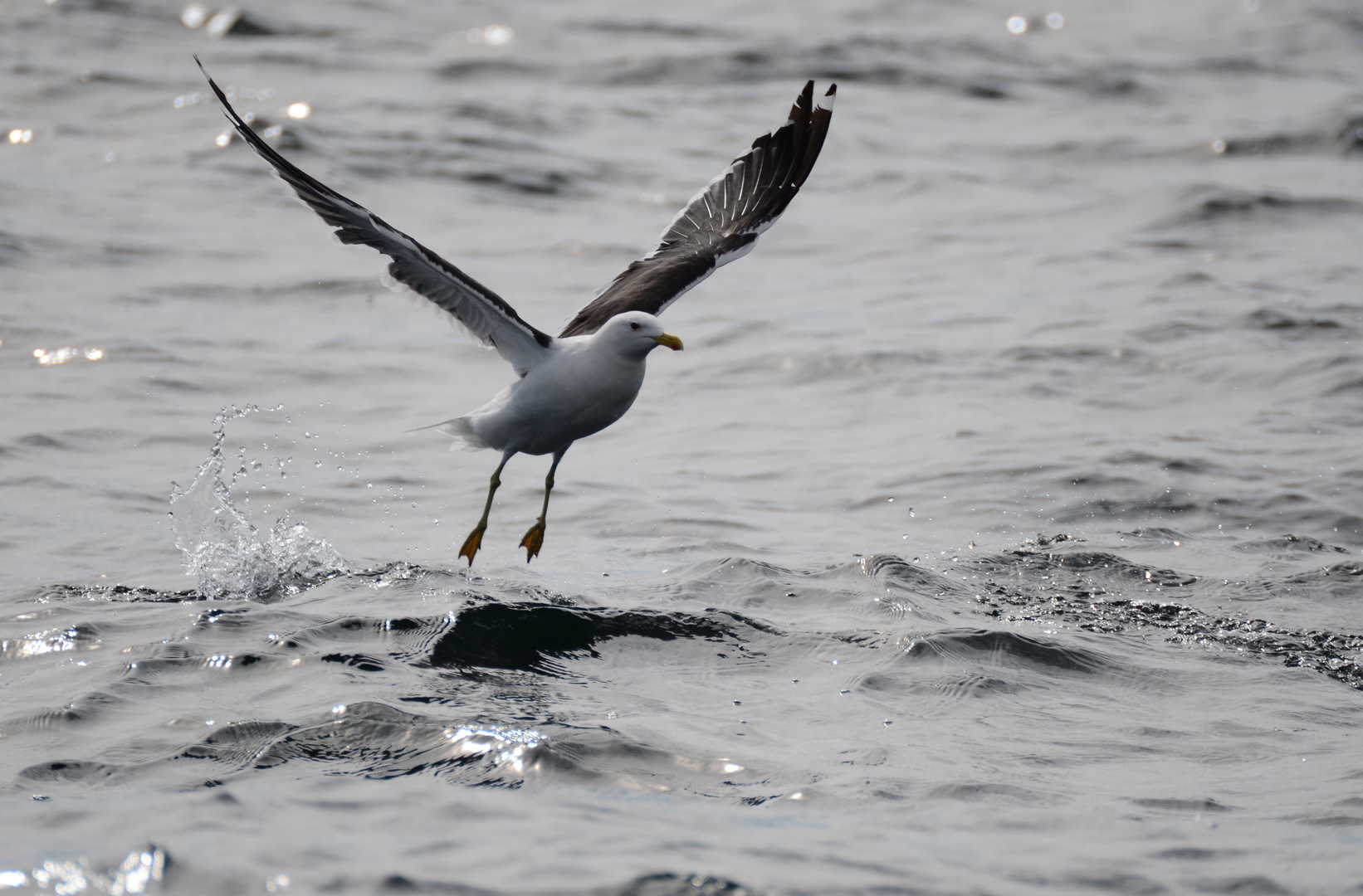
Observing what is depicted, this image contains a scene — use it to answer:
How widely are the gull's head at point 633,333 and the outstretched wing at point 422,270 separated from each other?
0.47 metres

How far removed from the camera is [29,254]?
15391mm

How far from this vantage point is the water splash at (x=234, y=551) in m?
7.59

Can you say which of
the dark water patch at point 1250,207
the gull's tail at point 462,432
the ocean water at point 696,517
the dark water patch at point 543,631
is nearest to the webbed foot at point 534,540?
the ocean water at point 696,517

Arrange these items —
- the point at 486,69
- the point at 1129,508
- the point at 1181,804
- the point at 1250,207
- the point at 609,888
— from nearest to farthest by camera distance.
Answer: the point at 609,888 → the point at 1181,804 → the point at 1129,508 → the point at 1250,207 → the point at 486,69

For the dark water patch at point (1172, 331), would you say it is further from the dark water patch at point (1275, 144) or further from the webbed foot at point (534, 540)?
the dark water patch at point (1275, 144)

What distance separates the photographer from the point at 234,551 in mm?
7871

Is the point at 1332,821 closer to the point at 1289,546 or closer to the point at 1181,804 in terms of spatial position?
the point at 1181,804

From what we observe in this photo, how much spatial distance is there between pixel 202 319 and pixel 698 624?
841cm

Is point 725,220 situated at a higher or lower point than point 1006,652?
higher

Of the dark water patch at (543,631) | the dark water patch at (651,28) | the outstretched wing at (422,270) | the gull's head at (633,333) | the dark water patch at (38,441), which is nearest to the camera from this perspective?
the dark water patch at (543,631)

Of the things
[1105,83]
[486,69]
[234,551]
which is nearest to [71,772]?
[234,551]

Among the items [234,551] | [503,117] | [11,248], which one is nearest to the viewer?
[234,551]

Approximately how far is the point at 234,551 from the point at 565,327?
2.33 metres

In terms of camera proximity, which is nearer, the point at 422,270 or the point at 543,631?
the point at 543,631
